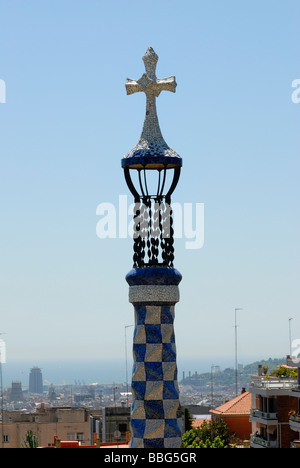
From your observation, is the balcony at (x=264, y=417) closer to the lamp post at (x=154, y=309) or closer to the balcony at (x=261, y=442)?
the balcony at (x=261, y=442)

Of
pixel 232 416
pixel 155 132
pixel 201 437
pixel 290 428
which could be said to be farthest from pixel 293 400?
pixel 155 132

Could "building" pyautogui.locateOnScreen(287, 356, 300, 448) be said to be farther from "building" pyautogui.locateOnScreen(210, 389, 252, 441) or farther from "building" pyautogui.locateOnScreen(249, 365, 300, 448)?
"building" pyautogui.locateOnScreen(210, 389, 252, 441)

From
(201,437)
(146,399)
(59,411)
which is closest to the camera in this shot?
(146,399)

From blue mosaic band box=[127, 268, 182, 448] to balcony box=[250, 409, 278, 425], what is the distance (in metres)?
45.2

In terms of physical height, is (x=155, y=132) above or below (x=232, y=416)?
above

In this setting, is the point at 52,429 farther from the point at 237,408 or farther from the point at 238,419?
the point at 238,419

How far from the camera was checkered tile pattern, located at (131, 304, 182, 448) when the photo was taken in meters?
36.5

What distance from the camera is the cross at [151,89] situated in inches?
1502

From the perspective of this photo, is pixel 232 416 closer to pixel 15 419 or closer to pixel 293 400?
pixel 293 400

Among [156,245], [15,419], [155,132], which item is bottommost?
[15,419]

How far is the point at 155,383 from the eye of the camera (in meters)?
36.6

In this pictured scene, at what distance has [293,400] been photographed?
265 feet

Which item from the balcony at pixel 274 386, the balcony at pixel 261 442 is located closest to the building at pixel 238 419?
the balcony at pixel 261 442

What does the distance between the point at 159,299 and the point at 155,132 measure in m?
4.91
